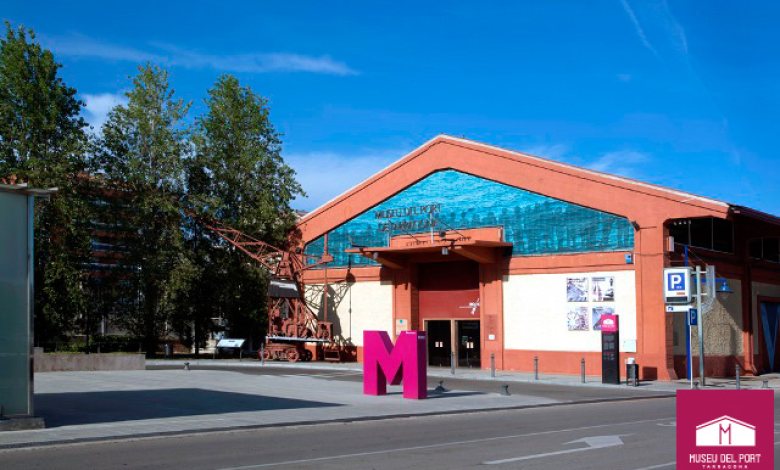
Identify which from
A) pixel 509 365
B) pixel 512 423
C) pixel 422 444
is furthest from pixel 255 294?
pixel 422 444

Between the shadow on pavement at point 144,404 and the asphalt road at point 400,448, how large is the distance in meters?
3.08

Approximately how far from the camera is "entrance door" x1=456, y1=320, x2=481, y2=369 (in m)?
40.2

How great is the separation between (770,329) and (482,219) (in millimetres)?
16247

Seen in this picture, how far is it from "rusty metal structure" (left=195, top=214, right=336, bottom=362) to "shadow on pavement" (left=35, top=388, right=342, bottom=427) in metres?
19.8

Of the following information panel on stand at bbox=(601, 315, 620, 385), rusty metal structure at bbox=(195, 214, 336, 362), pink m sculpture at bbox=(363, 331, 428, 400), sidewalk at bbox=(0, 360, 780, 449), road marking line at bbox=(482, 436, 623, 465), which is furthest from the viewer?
rusty metal structure at bbox=(195, 214, 336, 362)

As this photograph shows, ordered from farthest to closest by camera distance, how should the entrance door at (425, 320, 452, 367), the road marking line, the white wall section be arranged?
the entrance door at (425, 320, 452, 367) → the white wall section → the road marking line

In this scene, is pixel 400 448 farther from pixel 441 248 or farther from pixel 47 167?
pixel 47 167

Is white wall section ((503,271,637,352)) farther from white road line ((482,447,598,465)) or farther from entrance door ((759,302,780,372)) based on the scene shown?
white road line ((482,447,598,465))

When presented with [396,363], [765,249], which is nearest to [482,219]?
[765,249]

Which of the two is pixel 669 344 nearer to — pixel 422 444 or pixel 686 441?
pixel 422 444

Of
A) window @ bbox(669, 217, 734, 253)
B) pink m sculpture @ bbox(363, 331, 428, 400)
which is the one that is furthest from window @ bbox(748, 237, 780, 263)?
pink m sculpture @ bbox(363, 331, 428, 400)

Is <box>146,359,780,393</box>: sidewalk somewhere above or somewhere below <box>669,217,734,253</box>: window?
below

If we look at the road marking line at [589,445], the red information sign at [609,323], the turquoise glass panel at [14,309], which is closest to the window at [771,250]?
the red information sign at [609,323]

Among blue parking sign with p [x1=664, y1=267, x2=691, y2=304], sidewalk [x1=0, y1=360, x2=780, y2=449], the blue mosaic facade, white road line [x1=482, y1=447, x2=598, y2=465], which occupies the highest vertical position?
the blue mosaic facade
